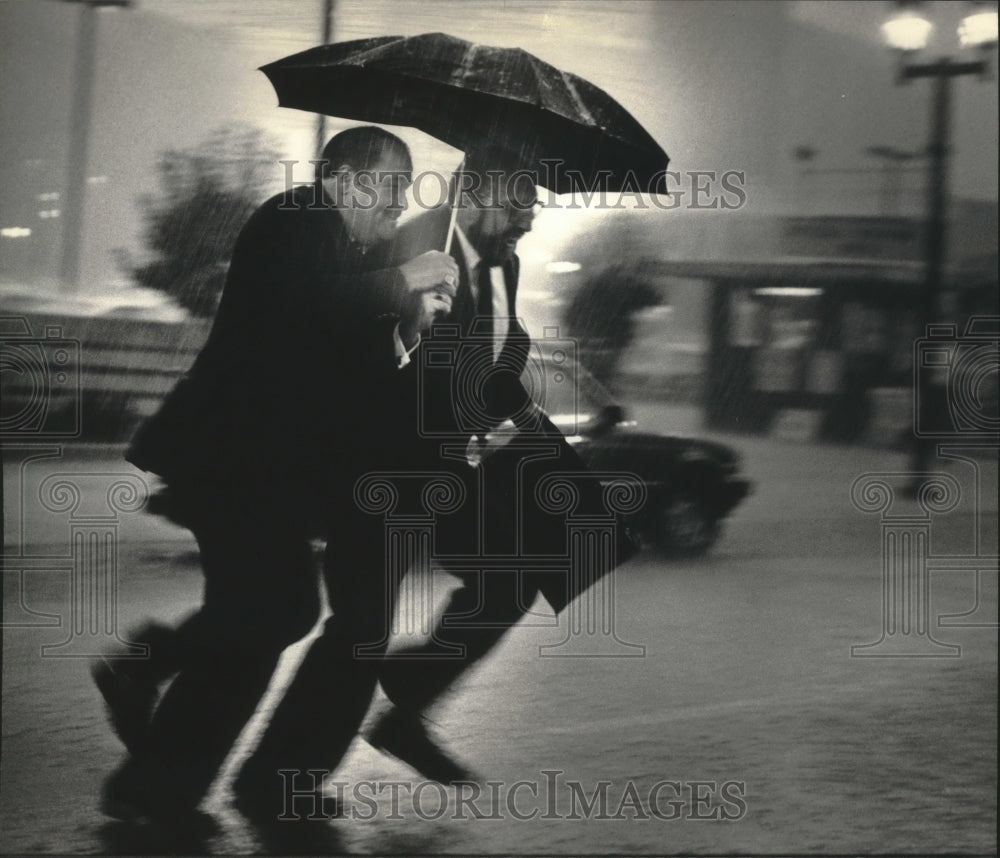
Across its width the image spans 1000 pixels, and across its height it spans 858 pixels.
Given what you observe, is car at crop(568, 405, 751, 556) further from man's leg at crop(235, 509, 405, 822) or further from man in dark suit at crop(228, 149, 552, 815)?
man's leg at crop(235, 509, 405, 822)

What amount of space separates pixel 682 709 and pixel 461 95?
1.57 meters

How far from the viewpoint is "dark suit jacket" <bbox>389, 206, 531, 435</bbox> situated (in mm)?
2586

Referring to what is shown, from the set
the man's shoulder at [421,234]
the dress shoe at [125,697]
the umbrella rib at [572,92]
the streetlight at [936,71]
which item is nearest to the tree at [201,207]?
the man's shoulder at [421,234]

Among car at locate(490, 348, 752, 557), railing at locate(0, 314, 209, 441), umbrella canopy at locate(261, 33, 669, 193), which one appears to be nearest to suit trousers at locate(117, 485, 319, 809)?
railing at locate(0, 314, 209, 441)

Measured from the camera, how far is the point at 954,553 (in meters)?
2.67

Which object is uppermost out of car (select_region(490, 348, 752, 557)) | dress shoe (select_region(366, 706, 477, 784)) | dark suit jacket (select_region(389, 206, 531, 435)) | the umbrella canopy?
the umbrella canopy

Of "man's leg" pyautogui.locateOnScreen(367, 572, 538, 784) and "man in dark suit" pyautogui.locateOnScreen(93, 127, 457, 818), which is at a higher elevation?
"man in dark suit" pyautogui.locateOnScreen(93, 127, 457, 818)

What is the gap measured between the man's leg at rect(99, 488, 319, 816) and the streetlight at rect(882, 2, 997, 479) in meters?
1.65

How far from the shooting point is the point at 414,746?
8.79 ft

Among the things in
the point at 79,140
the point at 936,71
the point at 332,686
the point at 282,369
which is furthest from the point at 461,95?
the point at 332,686

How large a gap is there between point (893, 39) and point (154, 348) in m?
1.92

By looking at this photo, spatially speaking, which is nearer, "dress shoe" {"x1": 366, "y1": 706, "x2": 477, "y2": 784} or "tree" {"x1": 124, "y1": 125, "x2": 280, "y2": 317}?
"tree" {"x1": 124, "y1": 125, "x2": 280, "y2": 317}

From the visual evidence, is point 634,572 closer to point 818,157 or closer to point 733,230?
point 733,230

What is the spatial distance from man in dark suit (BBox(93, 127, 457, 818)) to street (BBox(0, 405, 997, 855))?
11 centimetres
